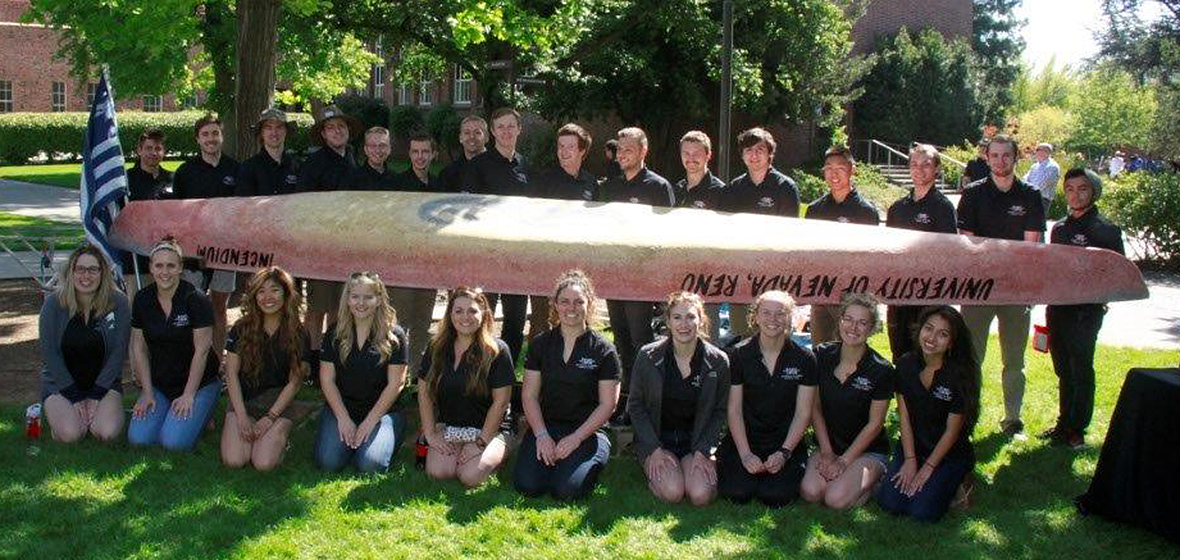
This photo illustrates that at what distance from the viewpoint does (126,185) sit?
6.75 meters

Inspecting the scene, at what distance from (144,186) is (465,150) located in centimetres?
210

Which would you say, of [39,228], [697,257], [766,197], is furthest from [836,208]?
[39,228]

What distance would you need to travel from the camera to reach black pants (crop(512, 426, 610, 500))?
482cm

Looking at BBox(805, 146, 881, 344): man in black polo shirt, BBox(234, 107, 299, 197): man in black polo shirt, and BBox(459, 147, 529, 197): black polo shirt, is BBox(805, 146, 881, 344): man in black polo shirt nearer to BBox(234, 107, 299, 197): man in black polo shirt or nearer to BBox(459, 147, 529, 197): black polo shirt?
BBox(459, 147, 529, 197): black polo shirt

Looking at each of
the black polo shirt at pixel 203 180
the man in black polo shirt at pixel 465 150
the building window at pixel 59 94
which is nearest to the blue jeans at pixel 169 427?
the black polo shirt at pixel 203 180

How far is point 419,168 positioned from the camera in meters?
6.67

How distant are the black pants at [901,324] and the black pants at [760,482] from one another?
4.55ft

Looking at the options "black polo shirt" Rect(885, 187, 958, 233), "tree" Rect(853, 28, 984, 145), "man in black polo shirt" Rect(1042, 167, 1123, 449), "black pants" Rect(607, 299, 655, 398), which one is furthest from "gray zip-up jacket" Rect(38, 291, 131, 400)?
"tree" Rect(853, 28, 984, 145)

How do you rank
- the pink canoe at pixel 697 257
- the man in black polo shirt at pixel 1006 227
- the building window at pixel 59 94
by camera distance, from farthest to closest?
the building window at pixel 59 94
the man in black polo shirt at pixel 1006 227
the pink canoe at pixel 697 257

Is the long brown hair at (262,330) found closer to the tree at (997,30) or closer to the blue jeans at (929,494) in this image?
the blue jeans at (929,494)

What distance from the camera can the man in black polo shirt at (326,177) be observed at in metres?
6.77

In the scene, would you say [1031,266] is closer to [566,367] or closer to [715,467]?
[715,467]

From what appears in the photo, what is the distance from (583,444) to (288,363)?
1527 mm

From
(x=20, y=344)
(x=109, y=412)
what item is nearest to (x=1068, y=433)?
(x=109, y=412)
